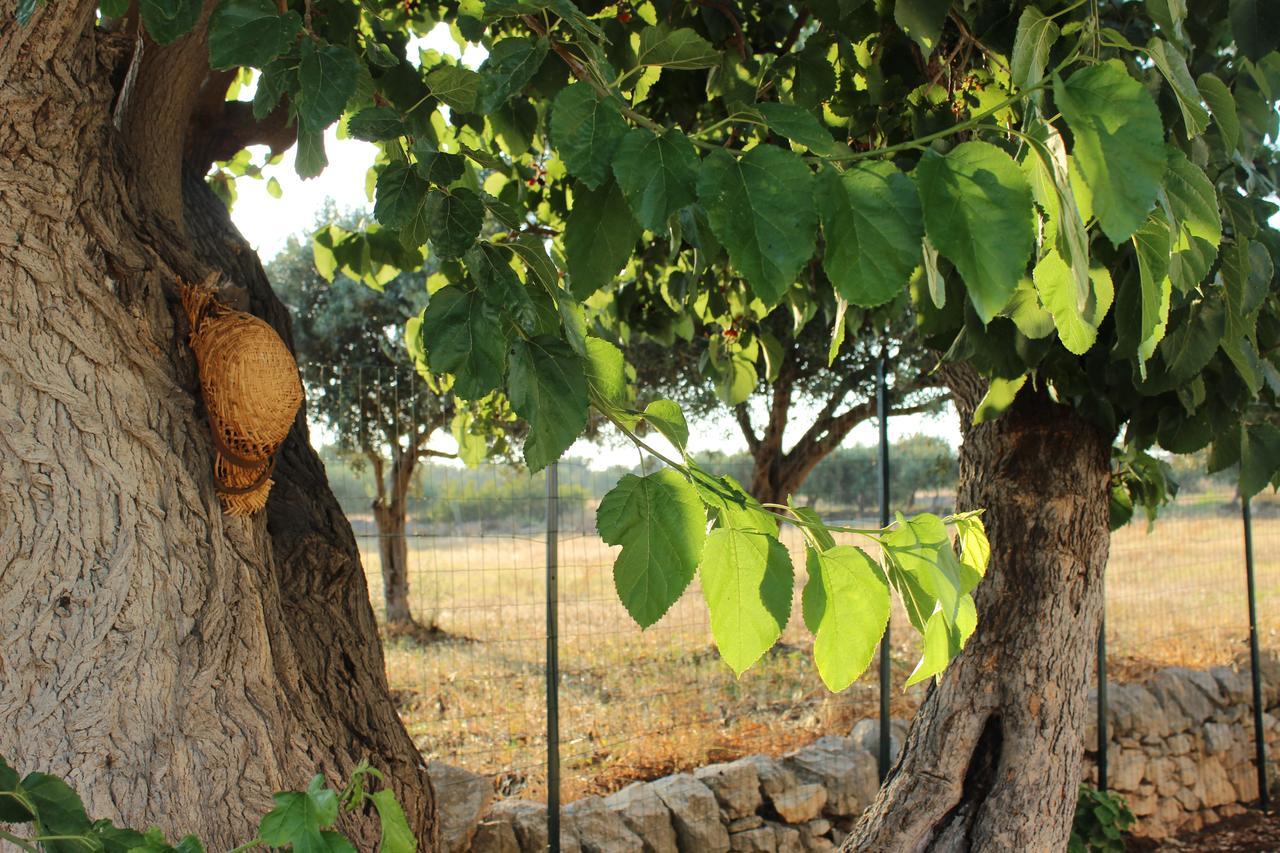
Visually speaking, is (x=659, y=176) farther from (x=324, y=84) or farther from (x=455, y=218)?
(x=324, y=84)

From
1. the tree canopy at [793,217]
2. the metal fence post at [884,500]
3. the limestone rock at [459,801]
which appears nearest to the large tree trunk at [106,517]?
the tree canopy at [793,217]

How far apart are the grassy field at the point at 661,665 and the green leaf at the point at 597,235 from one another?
10.8ft

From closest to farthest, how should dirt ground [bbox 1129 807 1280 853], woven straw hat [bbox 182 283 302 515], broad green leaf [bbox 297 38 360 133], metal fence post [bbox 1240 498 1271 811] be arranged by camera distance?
broad green leaf [bbox 297 38 360 133]
woven straw hat [bbox 182 283 302 515]
dirt ground [bbox 1129 807 1280 853]
metal fence post [bbox 1240 498 1271 811]

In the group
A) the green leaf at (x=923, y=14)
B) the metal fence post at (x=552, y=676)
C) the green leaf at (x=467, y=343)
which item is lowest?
the metal fence post at (x=552, y=676)

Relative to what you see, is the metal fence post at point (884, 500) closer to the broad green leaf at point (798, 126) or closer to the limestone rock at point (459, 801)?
the limestone rock at point (459, 801)

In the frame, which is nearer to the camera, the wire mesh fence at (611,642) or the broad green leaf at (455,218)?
the broad green leaf at (455,218)

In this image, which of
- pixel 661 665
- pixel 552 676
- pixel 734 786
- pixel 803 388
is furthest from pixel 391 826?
pixel 803 388

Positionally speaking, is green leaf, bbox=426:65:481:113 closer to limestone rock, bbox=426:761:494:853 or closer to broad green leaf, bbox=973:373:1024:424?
broad green leaf, bbox=973:373:1024:424

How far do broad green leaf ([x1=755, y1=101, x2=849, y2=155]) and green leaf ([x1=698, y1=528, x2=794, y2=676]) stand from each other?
349mm

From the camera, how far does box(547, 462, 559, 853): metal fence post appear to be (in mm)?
3691

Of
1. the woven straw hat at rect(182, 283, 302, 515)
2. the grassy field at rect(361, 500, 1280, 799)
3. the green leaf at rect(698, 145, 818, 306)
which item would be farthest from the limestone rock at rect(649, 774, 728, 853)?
the green leaf at rect(698, 145, 818, 306)

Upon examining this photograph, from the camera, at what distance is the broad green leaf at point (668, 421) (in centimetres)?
110

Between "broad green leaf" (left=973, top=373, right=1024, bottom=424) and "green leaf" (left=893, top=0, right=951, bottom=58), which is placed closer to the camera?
"green leaf" (left=893, top=0, right=951, bottom=58)

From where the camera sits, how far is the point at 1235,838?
17.7 feet
